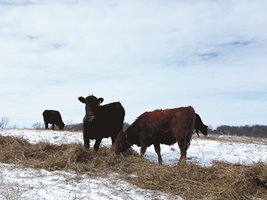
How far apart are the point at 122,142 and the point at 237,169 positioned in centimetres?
582

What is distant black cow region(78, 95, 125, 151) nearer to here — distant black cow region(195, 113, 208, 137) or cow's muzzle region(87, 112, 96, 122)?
cow's muzzle region(87, 112, 96, 122)

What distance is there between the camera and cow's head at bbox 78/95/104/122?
1490 cm

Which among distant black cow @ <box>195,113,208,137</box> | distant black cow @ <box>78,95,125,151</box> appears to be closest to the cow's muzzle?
distant black cow @ <box>78,95,125,151</box>

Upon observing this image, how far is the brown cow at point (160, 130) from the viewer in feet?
42.3

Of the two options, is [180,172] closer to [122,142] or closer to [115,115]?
[122,142]

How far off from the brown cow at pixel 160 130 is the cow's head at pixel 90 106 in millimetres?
1293

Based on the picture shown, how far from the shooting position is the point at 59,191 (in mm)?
7676

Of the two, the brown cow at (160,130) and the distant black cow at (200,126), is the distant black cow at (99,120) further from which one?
the distant black cow at (200,126)

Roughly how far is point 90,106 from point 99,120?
1.97ft

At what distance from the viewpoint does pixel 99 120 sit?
15.3 meters

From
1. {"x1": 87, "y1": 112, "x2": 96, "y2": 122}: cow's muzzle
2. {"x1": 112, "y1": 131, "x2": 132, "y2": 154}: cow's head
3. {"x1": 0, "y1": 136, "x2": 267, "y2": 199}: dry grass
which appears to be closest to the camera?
{"x1": 0, "y1": 136, "x2": 267, "y2": 199}: dry grass

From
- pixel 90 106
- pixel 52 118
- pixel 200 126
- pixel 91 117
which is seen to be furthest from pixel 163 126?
pixel 52 118

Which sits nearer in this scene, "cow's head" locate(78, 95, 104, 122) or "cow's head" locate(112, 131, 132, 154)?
"cow's head" locate(112, 131, 132, 154)

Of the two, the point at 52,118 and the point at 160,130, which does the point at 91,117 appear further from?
the point at 52,118
